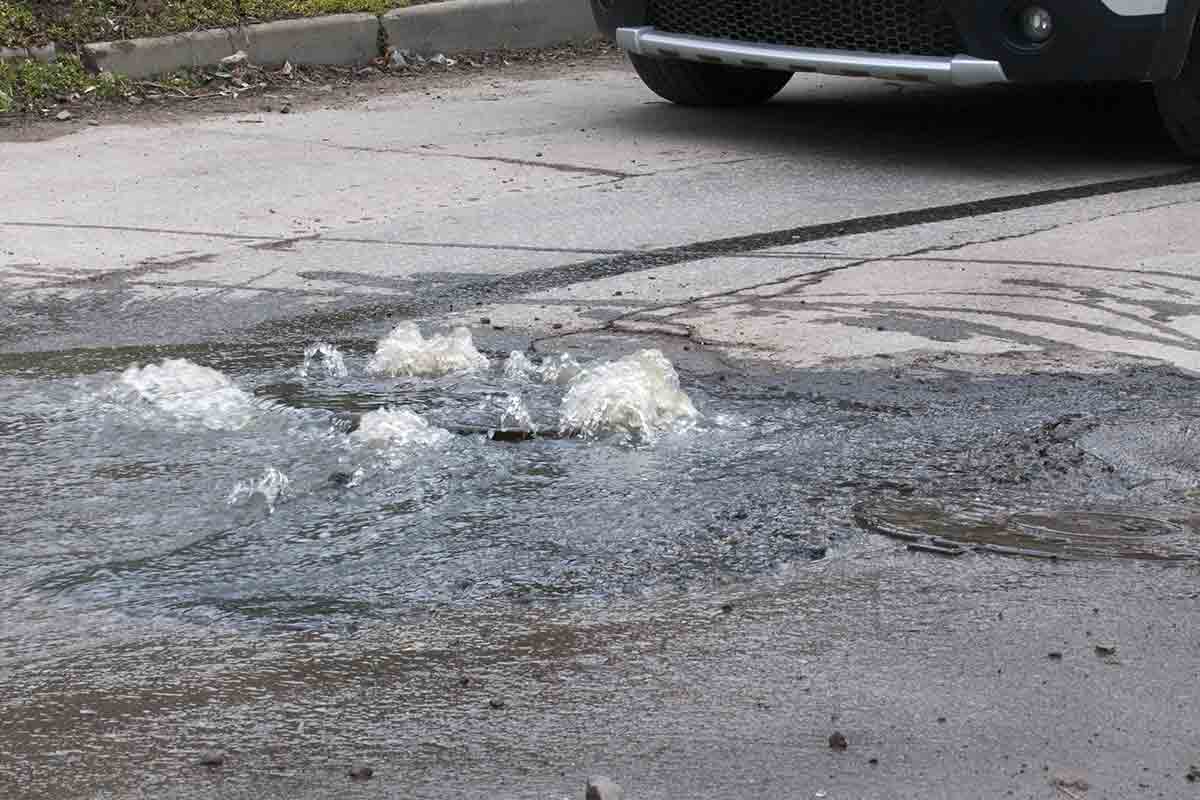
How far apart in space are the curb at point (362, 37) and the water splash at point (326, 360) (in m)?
4.77

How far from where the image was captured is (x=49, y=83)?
345 inches

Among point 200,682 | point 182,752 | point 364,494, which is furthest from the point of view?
point 364,494

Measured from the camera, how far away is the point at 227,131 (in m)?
8.15

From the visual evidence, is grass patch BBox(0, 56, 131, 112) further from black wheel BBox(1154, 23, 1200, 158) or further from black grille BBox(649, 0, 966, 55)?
black wheel BBox(1154, 23, 1200, 158)

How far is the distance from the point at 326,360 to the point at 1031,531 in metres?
1.94

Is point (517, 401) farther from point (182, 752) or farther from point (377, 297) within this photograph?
point (182, 752)

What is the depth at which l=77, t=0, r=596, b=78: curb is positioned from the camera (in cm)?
921

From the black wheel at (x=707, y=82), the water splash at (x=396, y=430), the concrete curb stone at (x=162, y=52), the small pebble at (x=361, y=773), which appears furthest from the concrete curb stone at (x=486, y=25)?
the small pebble at (x=361, y=773)

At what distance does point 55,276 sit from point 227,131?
102 inches

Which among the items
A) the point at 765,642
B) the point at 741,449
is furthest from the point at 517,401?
the point at 765,642

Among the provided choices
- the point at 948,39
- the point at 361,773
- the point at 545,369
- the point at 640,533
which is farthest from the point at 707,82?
the point at 361,773

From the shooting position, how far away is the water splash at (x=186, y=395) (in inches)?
168

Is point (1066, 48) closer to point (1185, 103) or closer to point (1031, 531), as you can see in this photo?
point (1185, 103)

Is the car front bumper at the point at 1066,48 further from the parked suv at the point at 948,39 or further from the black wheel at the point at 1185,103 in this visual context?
the black wheel at the point at 1185,103
